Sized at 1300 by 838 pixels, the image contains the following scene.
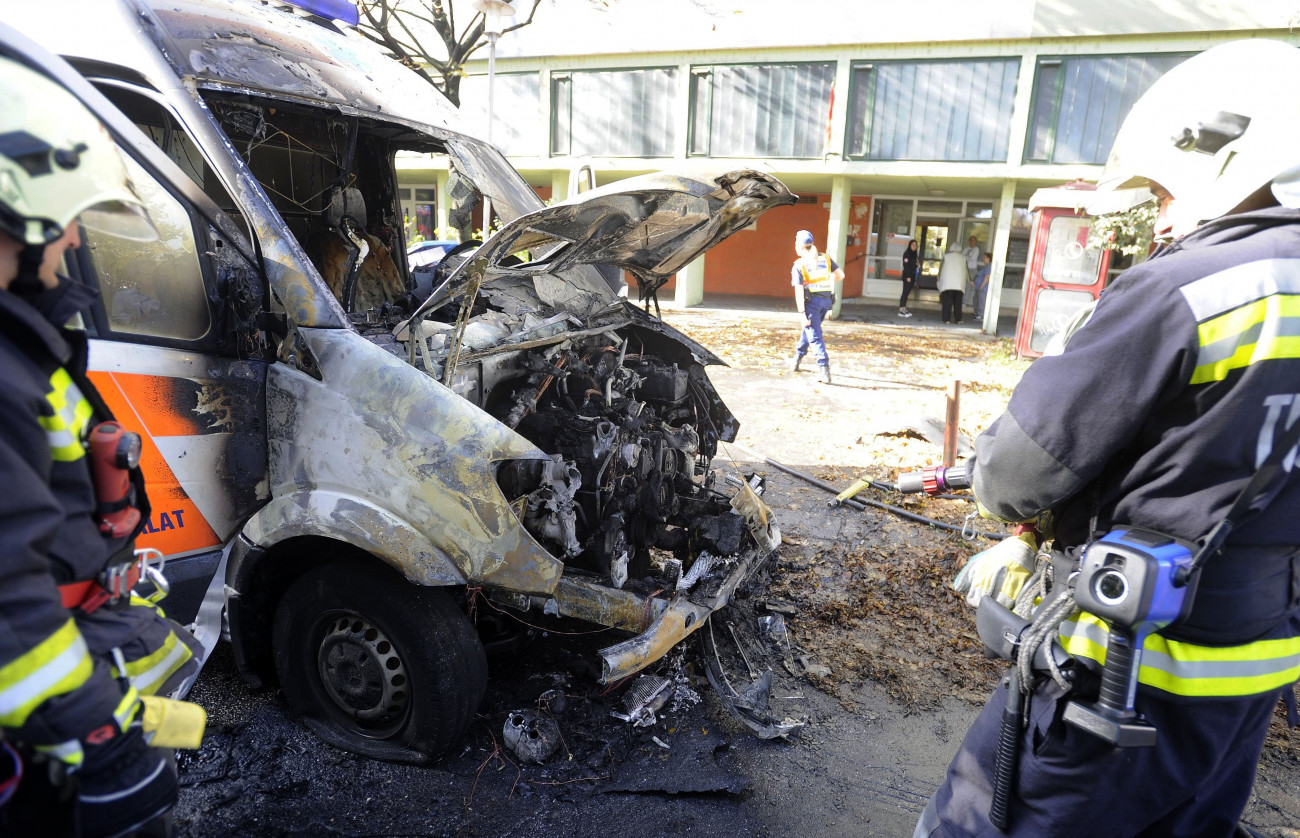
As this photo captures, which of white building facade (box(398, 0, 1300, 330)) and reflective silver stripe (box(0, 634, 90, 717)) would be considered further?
white building facade (box(398, 0, 1300, 330))

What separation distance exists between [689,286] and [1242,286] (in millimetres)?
17389

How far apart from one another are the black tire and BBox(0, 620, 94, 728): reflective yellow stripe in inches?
54.9

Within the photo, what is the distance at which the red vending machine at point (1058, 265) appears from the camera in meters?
11.1

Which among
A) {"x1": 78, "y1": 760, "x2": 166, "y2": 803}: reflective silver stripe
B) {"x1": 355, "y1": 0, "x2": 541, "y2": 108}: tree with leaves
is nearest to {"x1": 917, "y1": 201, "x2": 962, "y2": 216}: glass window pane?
{"x1": 355, "y1": 0, "x2": 541, "y2": 108}: tree with leaves

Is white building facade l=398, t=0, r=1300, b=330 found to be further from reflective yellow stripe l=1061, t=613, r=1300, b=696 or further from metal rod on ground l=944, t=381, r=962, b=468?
reflective yellow stripe l=1061, t=613, r=1300, b=696

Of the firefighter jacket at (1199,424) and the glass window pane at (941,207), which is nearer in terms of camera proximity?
the firefighter jacket at (1199,424)

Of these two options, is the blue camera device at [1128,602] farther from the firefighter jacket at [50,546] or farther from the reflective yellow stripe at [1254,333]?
the firefighter jacket at [50,546]

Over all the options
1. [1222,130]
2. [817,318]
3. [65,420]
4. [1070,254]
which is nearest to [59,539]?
[65,420]

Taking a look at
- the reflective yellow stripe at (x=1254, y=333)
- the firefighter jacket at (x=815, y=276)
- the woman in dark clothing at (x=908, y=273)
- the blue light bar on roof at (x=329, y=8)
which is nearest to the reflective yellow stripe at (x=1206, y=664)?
the reflective yellow stripe at (x=1254, y=333)

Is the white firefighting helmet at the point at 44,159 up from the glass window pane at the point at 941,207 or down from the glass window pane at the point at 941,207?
down

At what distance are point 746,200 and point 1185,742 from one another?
2.74 metres

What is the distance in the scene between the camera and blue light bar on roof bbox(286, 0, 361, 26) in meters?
3.83

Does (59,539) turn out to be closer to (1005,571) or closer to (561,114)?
(1005,571)

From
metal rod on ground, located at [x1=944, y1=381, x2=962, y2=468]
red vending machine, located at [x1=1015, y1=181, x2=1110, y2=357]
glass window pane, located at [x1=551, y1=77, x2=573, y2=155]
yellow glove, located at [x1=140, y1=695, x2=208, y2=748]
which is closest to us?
yellow glove, located at [x1=140, y1=695, x2=208, y2=748]
